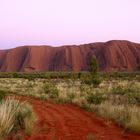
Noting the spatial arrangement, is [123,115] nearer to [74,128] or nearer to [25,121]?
[74,128]

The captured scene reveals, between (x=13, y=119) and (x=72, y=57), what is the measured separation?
11680 centimetres

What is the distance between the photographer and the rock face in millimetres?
118625

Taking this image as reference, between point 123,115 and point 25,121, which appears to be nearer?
point 25,121

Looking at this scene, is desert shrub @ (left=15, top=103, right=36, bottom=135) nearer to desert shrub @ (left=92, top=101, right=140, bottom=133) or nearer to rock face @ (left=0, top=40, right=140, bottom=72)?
desert shrub @ (left=92, top=101, right=140, bottom=133)

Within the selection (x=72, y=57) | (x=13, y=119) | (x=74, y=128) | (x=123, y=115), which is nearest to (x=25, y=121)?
(x=13, y=119)

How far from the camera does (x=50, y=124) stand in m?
11.5

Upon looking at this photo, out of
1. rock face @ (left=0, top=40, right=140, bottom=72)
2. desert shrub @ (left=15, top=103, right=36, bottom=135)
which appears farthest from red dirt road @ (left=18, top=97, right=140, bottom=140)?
rock face @ (left=0, top=40, right=140, bottom=72)

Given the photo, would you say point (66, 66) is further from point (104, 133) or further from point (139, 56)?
point (104, 133)

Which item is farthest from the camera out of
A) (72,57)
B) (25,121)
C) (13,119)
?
(72,57)

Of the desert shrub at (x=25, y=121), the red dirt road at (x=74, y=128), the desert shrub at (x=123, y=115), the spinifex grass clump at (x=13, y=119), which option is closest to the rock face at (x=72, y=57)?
the desert shrub at (x=123, y=115)

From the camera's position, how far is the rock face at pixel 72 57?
119m

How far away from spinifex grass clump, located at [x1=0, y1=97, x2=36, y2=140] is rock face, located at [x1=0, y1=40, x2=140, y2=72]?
103657 mm

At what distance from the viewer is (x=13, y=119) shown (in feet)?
32.0

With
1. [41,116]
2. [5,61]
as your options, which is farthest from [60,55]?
[41,116]
